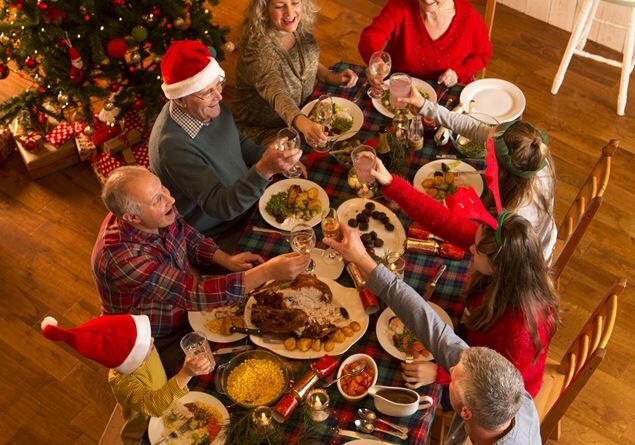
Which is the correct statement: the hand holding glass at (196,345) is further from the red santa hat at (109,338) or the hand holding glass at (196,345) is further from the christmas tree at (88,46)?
the christmas tree at (88,46)

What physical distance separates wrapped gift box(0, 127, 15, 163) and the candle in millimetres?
2888

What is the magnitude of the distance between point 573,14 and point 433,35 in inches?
74.9

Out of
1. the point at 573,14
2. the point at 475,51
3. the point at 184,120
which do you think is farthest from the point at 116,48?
the point at 573,14

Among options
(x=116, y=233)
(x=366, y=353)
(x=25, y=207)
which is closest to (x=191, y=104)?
(x=116, y=233)

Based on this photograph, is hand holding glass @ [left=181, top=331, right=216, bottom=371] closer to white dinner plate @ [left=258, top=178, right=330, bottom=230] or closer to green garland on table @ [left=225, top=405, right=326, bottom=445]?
green garland on table @ [left=225, top=405, right=326, bottom=445]

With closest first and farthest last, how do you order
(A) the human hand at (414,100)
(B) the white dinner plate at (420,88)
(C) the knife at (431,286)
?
(C) the knife at (431,286) → (A) the human hand at (414,100) → (B) the white dinner plate at (420,88)

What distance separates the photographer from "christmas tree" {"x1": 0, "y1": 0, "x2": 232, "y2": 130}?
11.6 feet

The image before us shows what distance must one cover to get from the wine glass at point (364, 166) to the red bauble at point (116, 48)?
1594 millimetres

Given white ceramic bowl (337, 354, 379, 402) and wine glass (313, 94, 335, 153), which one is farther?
wine glass (313, 94, 335, 153)

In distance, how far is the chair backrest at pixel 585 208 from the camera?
2721 mm

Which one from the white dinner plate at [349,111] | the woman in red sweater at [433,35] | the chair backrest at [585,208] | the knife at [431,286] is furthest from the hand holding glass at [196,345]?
the woman in red sweater at [433,35]

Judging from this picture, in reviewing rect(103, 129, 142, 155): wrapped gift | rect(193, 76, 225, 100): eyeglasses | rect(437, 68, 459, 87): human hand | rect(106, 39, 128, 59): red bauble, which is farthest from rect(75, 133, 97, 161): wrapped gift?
rect(437, 68, 459, 87): human hand

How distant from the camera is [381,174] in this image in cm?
272

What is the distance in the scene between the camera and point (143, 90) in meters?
3.97
